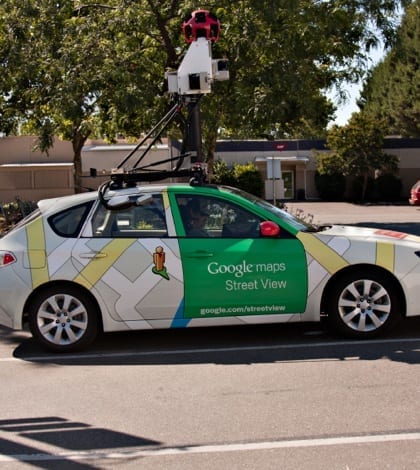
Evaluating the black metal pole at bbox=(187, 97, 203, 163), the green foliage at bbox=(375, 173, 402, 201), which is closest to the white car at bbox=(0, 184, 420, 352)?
the black metal pole at bbox=(187, 97, 203, 163)

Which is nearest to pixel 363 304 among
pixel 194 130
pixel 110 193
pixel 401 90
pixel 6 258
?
pixel 110 193

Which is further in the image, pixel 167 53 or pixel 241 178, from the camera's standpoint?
pixel 241 178

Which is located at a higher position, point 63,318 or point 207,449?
point 63,318

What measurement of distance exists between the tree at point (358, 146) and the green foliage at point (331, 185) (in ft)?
4.20

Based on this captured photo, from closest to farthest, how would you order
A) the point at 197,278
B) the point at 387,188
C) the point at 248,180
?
1. the point at 197,278
2. the point at 248,180
3. the point at 387,188

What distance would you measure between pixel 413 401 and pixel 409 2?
13609mm

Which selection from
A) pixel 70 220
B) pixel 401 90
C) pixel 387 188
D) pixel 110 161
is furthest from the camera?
pixel 401 90

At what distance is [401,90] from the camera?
4369 cm

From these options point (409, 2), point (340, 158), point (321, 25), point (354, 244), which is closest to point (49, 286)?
point (354, 244)

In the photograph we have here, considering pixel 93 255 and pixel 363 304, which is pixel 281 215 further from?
pixel 93 255

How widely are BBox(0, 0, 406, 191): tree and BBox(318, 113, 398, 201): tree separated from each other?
1998 centimetres

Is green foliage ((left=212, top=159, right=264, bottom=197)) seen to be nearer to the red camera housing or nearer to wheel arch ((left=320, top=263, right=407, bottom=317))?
the red camera housing

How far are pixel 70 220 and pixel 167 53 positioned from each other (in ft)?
30.2

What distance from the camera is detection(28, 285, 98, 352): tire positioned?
20.6 ft
